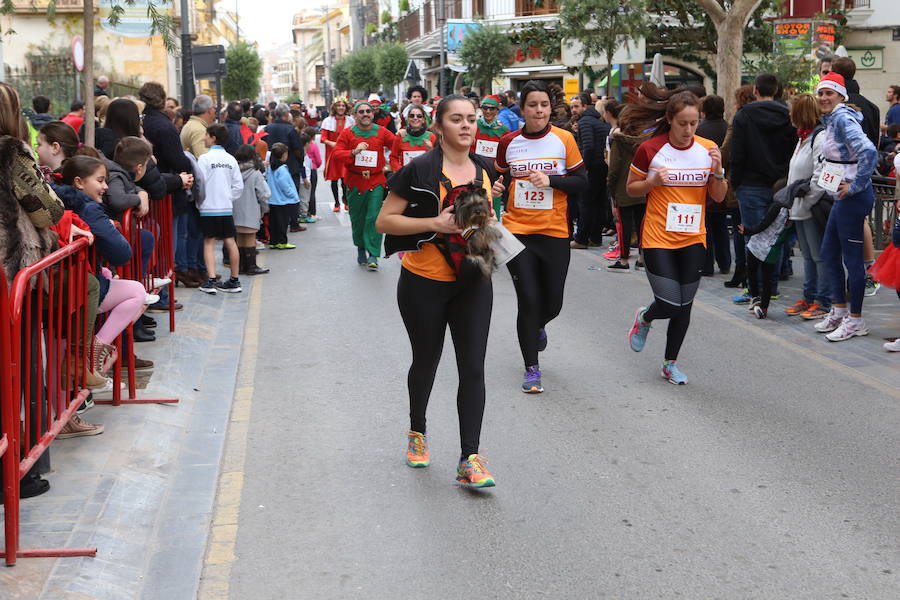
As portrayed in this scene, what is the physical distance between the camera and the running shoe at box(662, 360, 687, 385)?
302 inches

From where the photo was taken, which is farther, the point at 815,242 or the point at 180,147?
the point at 180,147

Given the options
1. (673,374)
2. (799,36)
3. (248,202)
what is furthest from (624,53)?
(673,374)

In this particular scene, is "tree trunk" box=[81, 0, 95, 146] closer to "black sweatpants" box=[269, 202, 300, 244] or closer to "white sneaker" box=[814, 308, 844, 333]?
"black sweatpants" box=[269, 202, 300, 244]

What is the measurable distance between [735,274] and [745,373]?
405 centimetres

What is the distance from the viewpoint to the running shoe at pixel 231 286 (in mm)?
11867

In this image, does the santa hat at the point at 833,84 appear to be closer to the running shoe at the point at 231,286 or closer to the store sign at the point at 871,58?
the running shoe at the point at 231,286

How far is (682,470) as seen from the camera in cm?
576

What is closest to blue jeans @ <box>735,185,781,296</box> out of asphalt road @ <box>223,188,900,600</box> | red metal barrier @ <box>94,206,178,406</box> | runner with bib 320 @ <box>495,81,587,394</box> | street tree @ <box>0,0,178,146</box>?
asphalt road @ <box>223,188,900,600</box>

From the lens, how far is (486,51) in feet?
140

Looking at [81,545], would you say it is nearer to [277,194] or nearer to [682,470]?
[682,470]

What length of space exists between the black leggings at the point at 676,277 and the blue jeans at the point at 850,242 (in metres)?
2.15

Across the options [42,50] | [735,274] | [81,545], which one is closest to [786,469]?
[81,545]

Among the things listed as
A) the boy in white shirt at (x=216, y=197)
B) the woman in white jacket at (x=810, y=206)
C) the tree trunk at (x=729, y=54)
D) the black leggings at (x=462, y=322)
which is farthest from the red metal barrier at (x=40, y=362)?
the tree trunk at (x=729, y=54)

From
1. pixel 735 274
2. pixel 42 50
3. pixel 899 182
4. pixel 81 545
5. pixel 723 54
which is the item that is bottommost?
pixel 81 545
